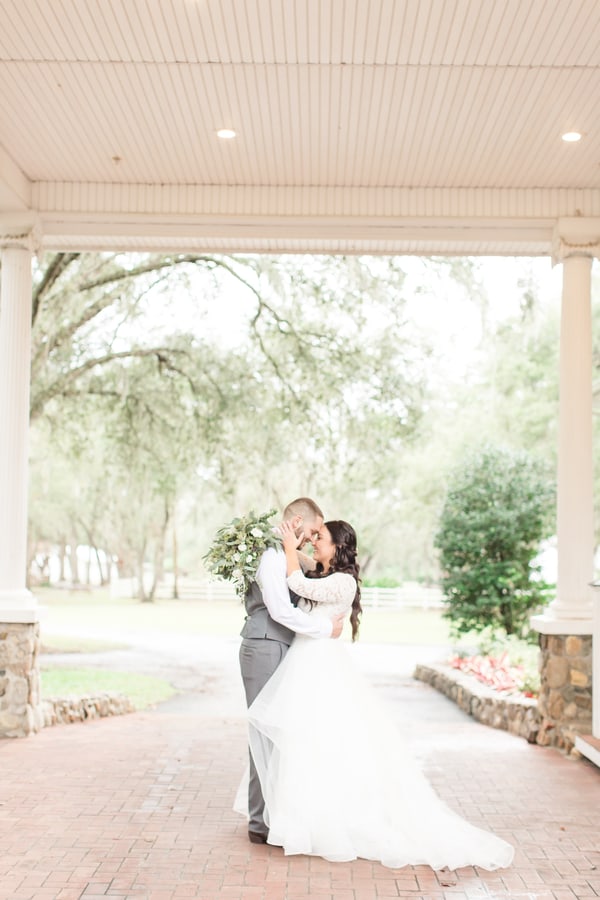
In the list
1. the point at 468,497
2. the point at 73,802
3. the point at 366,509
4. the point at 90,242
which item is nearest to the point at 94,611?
the point at 366,509

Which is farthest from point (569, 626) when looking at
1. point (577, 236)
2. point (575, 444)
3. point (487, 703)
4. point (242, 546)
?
point (242, 546)

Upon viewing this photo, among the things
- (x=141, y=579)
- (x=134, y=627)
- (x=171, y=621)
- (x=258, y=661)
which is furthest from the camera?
(x=141, y=579)

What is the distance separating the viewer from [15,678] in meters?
6.45

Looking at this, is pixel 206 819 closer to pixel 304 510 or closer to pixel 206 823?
pixel 206 823

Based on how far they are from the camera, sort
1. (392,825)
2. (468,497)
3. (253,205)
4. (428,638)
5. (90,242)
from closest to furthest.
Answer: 1. (392,825)
2. (253,205)
3. (90,242)
4. (468,497)
5. (428,638)

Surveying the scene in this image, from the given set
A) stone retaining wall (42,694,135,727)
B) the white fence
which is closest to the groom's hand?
stone retaining wall (42,694,135,727)

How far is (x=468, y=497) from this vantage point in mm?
11891

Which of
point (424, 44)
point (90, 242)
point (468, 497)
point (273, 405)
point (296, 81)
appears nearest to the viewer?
point (424, 44)

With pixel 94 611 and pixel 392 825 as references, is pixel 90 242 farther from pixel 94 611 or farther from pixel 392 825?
pixel 94 611

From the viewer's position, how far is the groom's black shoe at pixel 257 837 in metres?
4.19

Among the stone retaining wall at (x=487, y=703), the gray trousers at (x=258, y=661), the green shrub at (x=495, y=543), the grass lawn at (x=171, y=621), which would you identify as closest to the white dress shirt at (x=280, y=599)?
the gray trousers at (x=258, y=661)

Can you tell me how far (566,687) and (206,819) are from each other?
279cm

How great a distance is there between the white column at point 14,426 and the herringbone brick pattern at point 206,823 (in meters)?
1.01

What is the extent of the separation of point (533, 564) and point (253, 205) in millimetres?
6936
